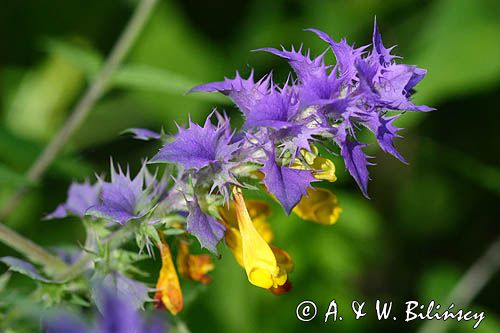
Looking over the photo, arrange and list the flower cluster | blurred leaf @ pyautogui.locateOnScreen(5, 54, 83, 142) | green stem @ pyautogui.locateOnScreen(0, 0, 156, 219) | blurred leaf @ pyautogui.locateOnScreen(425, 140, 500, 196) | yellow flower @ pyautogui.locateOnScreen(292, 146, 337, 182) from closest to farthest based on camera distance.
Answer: the flower cluster < yellow flower @ pyautogui.locateOnScreen(292, 146, 337, 182) < green stem @ pyautogui.locateOnScreen(0, 0, 156, 219) < blurred leaf @ pyautogui.locateOnScreen(425, 140, 500, 196) < blurred leaf @ pyautogui.locateOnScreen(5, 54, 83, 142)

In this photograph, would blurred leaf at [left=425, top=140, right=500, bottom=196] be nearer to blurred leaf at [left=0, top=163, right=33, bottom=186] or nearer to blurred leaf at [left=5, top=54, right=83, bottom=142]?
blurred leaf at [left=5, top=54, right=83, bottom=142]

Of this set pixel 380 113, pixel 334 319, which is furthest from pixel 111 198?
pixel 334 319

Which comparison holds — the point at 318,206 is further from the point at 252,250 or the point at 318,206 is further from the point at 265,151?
the point at 265,151

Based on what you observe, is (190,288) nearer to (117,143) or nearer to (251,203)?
(251,203)

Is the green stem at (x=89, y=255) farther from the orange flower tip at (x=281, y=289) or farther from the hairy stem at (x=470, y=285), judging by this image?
the hairy stem at (x=470, y=285)

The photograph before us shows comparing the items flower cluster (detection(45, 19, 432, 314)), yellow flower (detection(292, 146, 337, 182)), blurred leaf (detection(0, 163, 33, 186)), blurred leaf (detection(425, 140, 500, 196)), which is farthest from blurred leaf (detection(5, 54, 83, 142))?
yellow flower (detection(292, 146, 337, 182))

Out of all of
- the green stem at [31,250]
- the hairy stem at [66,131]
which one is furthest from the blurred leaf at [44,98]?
the green stem at [31,250]
